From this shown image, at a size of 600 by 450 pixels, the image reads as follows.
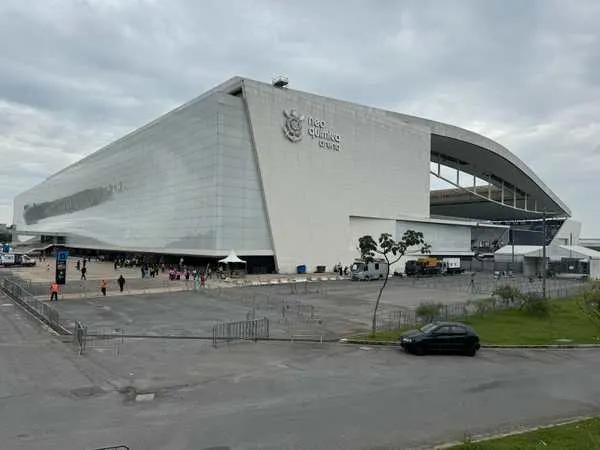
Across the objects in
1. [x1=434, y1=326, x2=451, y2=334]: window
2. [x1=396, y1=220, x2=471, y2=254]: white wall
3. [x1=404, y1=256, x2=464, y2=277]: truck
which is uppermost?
[x1=396, y1=220, x2=471, y2=254]: white wall

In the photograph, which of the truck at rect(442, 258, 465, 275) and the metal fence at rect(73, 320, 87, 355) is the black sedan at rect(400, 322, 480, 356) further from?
the truck at rect(442, 258, 465, 275)

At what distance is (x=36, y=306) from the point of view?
103ft

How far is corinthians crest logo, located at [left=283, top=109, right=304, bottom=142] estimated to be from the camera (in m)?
66.2

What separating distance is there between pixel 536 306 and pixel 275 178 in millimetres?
39392

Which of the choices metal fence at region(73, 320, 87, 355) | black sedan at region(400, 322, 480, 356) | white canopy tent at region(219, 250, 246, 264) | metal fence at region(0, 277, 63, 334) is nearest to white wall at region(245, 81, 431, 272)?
white canopy tent at region(219, 250, 246, 264)

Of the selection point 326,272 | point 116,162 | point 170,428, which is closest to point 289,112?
point 326,272

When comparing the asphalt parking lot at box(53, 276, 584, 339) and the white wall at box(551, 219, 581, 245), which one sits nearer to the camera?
the asphalt parking lot at box(53, 276, 584, 339)

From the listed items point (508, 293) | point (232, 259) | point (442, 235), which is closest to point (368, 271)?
point (232, 259)

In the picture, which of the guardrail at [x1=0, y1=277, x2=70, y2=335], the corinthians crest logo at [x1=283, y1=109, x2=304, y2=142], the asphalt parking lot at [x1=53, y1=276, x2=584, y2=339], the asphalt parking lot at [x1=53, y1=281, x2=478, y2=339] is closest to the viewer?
the guardrail at [x1=0, y1=277, x2=70, y2=335]

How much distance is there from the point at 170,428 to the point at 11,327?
1779 centimetres

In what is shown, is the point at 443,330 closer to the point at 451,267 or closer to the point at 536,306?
the point at 536,306

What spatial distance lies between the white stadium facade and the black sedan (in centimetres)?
3092

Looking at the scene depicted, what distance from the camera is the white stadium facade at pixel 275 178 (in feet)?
209

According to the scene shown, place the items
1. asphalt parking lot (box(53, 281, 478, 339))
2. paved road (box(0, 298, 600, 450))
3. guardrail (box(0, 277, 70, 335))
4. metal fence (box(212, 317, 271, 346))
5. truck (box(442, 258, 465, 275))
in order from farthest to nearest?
truck (box(442, 258, 465, 275)) < asphalt parking lot (box(53, 281, 478, 339)) < guardrail (box(0, 277, 70, 335)) < metal fence (box(212, 317, 271, 346)) < paved road (box(0, 298, 600, 450))
